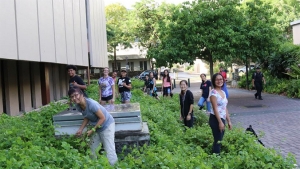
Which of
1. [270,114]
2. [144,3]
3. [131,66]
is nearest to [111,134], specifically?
[270,114]

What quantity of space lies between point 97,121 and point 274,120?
8.05 metres

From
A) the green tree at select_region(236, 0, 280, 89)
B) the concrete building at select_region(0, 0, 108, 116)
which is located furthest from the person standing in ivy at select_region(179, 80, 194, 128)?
the green tree at select_region(236, 0, 280, 89)

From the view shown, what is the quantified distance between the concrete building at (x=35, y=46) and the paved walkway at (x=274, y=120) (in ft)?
19.0

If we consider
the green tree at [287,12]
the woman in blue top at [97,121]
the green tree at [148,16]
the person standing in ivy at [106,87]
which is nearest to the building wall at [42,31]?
the person standing in ivy at [106,87]

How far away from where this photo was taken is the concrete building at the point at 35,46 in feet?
29.0

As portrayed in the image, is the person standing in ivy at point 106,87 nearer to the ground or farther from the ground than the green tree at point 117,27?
nearer to the ground

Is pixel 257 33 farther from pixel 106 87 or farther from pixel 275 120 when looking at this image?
pixel 106 87

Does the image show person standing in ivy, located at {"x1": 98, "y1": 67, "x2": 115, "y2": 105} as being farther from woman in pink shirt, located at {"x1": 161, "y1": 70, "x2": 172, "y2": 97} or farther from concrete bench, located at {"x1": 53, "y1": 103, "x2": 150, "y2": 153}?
woman in pink shirt, located at {"x1": 161, "y1": 70, "x2": 172, "y2": 97}

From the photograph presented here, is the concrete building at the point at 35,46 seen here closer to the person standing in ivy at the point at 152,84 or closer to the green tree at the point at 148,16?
the person standing in ivy at the point at 152,84

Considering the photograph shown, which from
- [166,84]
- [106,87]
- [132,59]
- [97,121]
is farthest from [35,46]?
[132,59]

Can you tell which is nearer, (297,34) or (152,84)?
(152,84)

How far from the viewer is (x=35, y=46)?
33.9 feet

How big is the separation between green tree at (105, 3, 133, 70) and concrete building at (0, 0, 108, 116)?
19997 mm

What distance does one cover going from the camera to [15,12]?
908 centimetres
